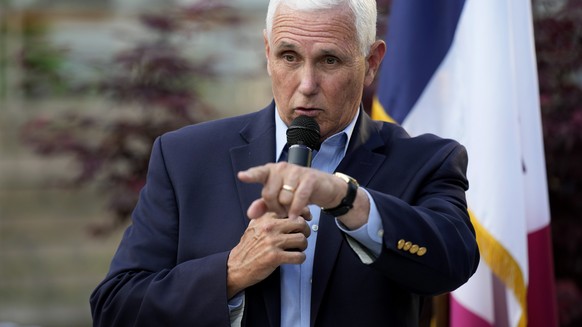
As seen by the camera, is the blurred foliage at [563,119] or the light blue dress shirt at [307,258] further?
the blurred foliage at [563,119]

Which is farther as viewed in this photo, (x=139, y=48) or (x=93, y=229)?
(x=93, y=229)

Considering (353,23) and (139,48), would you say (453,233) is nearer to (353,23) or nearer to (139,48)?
(353,23)

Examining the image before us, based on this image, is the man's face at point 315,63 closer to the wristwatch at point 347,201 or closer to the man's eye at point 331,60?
the man's eye at point 331,60

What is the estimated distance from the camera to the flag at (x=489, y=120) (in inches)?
156

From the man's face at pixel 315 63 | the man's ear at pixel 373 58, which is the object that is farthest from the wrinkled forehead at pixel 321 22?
the man's ear at pixel 373 58

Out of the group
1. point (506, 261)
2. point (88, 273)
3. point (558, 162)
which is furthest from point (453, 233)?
point (88, 273)

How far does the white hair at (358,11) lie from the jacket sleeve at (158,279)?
547mm

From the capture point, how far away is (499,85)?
4.05 meters

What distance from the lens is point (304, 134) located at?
2490 mm

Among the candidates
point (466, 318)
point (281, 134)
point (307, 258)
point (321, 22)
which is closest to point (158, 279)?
point (307, 258)

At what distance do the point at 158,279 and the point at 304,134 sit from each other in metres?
0.55

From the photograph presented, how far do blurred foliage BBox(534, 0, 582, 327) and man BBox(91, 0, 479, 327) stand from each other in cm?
258

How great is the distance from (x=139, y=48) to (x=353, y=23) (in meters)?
3.12

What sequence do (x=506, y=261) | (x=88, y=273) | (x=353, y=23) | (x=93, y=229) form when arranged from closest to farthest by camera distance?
(x=353, y=23) → (x=506, y=261) → (x=93, y=229) → (x=88, y=273)
